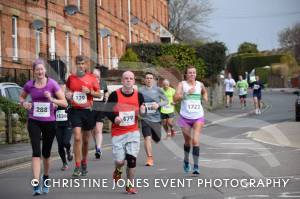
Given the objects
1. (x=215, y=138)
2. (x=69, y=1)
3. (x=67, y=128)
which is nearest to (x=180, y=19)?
(x=69, y=1)

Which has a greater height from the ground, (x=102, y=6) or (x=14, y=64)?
(x=102, y=6)

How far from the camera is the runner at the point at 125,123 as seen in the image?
10750 mm

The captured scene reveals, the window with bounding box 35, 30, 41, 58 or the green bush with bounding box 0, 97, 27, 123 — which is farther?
the window with bounding box 35, 30, 41, 58

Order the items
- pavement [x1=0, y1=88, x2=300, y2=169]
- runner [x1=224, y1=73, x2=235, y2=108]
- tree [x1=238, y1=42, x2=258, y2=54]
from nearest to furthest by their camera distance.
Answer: pavement [x1=0, y1=88, x2=300, y2=169], runner [x1=224, y1=73, x2=235, y2=108], tree [x1=238, y1=42, x2=258, y2=54]

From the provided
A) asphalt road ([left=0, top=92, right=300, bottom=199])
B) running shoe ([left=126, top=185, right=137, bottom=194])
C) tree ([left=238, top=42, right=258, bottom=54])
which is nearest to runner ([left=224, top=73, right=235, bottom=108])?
asphalt road ([left=0, top=92, right=300, bottom=199])

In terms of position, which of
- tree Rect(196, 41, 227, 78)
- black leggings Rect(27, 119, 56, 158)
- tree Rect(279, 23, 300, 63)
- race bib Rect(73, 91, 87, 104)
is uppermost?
tree Rect(279, 23, 300, 63)

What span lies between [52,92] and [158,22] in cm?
5720

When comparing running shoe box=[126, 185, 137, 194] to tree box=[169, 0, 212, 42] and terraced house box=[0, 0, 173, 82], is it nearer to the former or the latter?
terraced house box=[0, 0, 173, 82]

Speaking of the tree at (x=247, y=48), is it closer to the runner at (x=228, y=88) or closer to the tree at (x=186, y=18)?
the tree at (x=186, y=18)

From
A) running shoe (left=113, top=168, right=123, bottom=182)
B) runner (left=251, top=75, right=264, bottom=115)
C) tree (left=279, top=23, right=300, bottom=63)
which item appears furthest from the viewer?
tree (left=279, top=23, right=300, bottom=63)

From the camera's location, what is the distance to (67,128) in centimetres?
1466

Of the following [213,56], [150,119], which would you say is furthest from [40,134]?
[213,56]

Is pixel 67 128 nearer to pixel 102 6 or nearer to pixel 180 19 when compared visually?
pixel 102 6

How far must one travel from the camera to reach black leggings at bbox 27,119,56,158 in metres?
10.8
